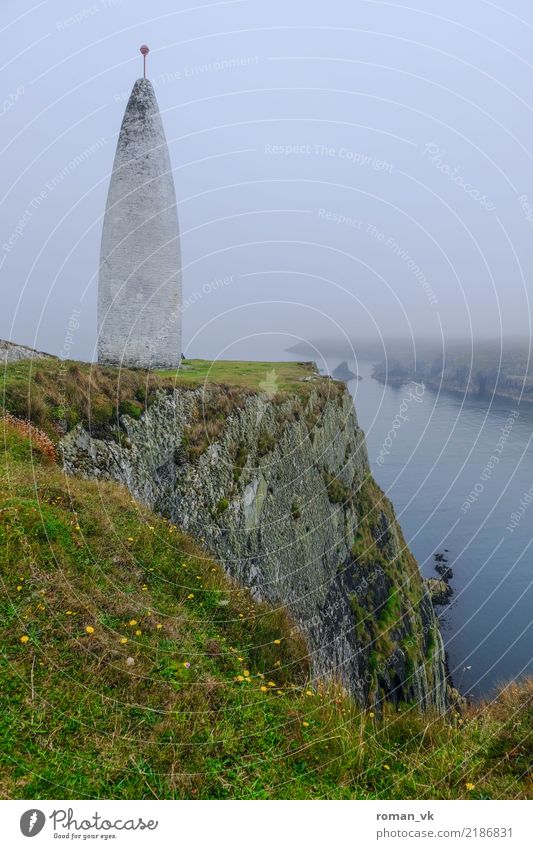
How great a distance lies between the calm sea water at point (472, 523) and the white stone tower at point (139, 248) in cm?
2795

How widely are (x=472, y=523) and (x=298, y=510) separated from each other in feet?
203

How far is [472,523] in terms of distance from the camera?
7525cm

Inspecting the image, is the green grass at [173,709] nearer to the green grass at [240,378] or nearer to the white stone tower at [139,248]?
the green grass at [240,378]

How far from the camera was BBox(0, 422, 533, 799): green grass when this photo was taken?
15.5ft

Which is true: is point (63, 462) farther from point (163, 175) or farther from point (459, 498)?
point (459, 498)

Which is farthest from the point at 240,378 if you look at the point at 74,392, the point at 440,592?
the point at 440,592

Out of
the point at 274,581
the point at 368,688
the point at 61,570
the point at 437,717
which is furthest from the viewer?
the point at 368,688

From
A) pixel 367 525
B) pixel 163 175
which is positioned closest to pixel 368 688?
pixel 367 525

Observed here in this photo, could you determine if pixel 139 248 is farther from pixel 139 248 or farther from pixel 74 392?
pixel 74 392

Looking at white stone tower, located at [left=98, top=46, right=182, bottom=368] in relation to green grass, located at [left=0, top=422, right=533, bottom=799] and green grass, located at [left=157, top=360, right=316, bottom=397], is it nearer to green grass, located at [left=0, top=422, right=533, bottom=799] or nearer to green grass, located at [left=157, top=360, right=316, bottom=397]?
green grass, located at [left=157, top=360, right=316, bottom=397]

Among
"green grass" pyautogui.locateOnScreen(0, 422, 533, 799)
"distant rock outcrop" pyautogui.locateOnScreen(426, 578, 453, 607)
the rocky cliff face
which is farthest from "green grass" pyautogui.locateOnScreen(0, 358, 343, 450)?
"distant rock outcrop" pyautogui.locateOnScreen(426, 578, 453, 607)

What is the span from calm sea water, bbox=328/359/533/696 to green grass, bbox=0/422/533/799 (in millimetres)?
34454
